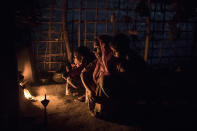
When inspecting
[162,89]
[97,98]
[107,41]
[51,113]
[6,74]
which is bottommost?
[51,113]

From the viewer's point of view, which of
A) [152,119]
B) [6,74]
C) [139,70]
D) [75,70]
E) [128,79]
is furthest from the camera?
[75,70]

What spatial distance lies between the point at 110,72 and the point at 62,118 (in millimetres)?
1866

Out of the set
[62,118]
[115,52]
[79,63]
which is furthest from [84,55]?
[62,118]

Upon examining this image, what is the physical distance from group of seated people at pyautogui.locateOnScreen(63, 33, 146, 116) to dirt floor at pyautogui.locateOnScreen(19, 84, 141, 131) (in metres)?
0.37

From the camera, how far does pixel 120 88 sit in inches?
172

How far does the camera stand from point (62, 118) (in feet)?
17.1

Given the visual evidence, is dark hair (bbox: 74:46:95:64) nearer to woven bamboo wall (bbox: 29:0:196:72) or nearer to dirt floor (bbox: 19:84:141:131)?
dirt floor (bbox: 19:84:141:131)

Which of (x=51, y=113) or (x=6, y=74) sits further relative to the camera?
(x=51, y=113)

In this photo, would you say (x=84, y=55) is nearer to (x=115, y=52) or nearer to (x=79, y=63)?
(x=79, y=63)

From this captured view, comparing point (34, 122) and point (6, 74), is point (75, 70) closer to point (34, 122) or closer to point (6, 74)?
point (34, 122)

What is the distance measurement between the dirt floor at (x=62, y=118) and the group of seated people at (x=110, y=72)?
369 millimetres

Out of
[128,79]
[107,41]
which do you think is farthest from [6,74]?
[107,41]

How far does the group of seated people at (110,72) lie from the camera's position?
437cm

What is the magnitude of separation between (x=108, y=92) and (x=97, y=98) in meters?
0.52
